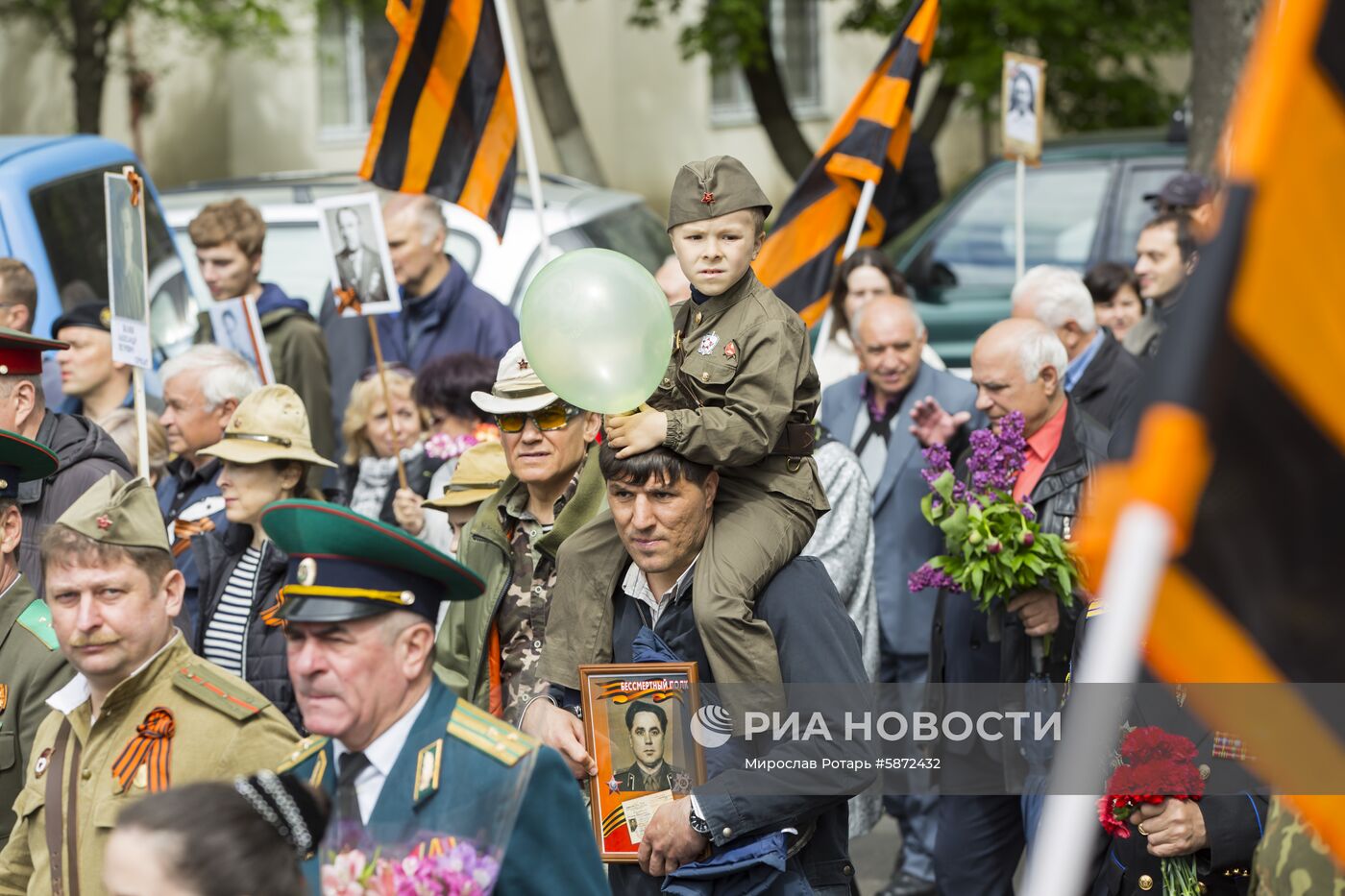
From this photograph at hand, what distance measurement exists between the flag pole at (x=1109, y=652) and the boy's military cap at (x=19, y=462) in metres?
3.60

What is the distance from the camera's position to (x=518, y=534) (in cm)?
528

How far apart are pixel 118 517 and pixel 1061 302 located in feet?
14.4

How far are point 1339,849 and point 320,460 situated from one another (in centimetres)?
440

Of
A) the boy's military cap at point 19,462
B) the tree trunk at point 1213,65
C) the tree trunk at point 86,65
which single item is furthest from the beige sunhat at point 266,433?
the tree trunk at point 86,65

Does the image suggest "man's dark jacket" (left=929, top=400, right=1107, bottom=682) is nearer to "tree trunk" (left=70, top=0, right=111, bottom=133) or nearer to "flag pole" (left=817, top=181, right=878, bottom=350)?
"flag pole" (left=817, top=181, right=878, bottom=350)

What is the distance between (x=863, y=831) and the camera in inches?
261

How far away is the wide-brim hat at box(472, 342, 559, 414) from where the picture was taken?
17.0ft

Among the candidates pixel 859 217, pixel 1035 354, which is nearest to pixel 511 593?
pixel 1035 354

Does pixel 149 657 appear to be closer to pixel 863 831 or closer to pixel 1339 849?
pixel 1339 849

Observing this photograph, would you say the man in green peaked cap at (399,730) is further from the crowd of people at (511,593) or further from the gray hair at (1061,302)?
the gray hair at (1061,302)

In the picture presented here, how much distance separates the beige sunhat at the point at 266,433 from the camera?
5938mm

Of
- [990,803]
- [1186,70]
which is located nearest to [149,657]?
[990,803]

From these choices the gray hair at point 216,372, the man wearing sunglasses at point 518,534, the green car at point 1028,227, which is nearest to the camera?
the man wearing sunglasses at point 518,534

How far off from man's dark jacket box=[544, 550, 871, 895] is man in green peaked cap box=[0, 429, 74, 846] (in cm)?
145
